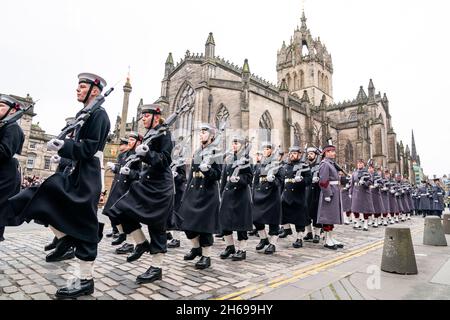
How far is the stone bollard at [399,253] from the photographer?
14.6ft

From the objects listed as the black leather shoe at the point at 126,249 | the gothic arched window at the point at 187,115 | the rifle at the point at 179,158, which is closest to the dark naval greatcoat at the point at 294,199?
the rifle at the point at 179,158

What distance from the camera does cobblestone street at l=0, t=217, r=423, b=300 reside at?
10.9 feet

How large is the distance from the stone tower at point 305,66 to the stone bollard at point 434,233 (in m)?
50.1

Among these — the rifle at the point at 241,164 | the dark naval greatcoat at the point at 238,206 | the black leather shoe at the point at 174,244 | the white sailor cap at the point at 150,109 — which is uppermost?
the white sailor cap at the point at 150,109

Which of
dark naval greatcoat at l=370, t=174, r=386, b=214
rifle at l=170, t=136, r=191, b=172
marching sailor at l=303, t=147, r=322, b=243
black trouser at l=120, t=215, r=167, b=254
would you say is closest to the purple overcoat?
marching sailor at l=303, t=147, r=322, b=243

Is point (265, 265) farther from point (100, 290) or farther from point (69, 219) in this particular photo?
point (69, 219)

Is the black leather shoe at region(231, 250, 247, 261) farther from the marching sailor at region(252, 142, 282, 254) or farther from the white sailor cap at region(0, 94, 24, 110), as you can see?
the white sailor cap at region(0, 94, 24, 110)

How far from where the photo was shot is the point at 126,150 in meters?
7.60

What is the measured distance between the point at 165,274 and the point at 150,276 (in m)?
0.51

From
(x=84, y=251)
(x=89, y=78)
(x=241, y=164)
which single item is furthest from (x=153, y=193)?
(x=241, y=164)

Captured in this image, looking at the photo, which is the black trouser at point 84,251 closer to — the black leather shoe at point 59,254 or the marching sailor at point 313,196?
the black leather shoe at point 59,254

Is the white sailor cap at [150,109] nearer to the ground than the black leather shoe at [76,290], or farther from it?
farther from it
